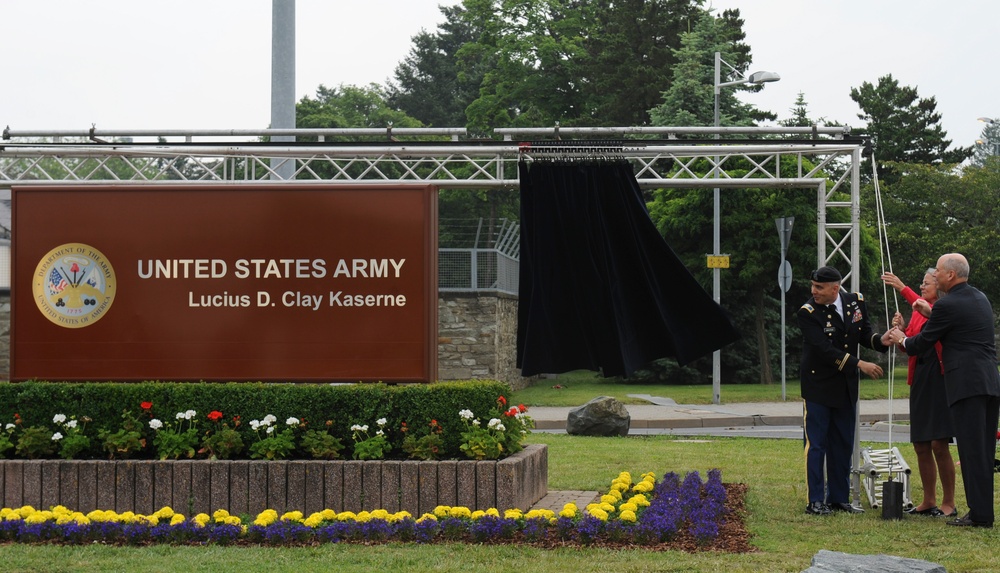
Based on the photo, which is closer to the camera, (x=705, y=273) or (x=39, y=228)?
(x=39, y=228)

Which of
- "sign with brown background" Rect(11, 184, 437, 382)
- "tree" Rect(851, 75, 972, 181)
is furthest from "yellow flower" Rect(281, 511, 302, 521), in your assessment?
"tree" Rect(851, 75, 972, 181)

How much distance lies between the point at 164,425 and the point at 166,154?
10.2 feet

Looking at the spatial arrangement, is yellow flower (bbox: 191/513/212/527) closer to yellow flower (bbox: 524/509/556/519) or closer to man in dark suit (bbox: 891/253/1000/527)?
yellow flower (bbox: 524/509/556/519)

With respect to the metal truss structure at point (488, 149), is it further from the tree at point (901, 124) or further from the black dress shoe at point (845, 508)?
the tree at point (901, 124)

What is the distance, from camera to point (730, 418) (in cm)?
2236

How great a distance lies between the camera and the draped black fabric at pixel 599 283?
36.5 ft

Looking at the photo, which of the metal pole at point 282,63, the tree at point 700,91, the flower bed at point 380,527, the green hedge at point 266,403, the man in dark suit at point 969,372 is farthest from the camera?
the tree at point 700,91

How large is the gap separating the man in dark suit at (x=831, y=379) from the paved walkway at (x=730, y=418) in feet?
26.8

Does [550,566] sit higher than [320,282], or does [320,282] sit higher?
[320,282]

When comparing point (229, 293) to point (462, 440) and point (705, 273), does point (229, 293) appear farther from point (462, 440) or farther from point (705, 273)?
point (705, 273)

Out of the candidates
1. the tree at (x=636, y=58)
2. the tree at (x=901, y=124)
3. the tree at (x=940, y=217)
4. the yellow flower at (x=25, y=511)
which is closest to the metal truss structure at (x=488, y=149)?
the yellow flower at (x=25, y=511)

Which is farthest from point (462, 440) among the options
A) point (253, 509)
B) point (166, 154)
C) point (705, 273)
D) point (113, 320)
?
point (705, 273)

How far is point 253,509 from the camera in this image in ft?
30.9

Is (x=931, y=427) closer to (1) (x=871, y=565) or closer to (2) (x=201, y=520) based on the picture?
(1) (x=871, y=565)
